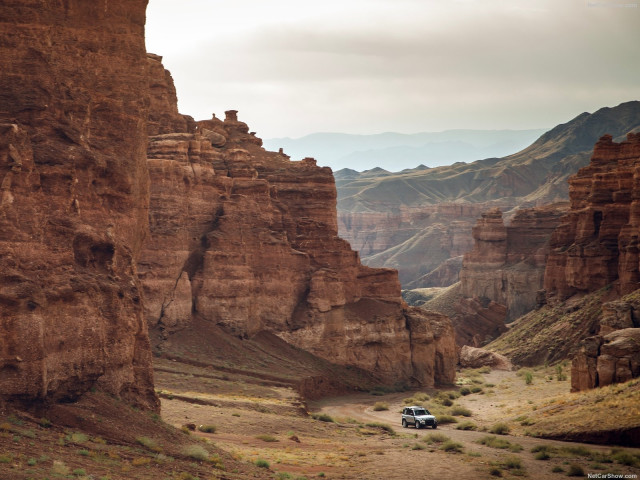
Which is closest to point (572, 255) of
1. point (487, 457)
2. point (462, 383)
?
point (462, 383)

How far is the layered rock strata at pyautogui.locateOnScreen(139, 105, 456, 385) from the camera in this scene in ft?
191

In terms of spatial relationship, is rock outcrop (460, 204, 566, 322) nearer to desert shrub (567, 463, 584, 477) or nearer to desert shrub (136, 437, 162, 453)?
desert shrub (567, 463, 584, 477)

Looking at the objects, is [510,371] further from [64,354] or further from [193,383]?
[64,354]

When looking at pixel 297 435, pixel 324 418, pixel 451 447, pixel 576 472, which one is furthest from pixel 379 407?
pixel 576 472

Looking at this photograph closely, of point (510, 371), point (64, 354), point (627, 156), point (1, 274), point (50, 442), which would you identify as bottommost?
point (510, 371)

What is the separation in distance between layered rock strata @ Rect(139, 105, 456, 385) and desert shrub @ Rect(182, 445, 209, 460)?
26348mm

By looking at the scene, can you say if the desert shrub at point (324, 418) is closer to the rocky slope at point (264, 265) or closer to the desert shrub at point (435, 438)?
the desert shrub at point (435, 438)

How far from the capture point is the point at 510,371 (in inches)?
3142

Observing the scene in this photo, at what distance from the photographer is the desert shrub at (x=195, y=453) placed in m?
30.3

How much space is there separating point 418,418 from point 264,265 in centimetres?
1778

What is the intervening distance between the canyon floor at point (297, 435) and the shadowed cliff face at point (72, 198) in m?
1.52

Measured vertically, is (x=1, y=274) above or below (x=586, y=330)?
above

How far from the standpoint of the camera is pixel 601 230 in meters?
85.1

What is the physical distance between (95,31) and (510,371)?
52.1m
